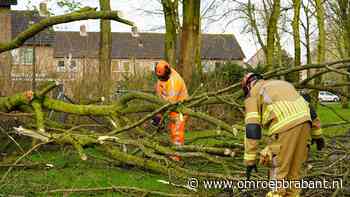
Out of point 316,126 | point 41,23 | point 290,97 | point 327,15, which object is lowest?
point 316,126

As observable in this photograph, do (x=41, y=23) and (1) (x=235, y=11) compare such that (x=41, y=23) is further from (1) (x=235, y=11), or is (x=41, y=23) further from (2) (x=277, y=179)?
(1) (x=235, y=11)

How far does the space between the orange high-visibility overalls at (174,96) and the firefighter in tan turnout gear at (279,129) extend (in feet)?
9.55

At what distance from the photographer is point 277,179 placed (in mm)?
4527

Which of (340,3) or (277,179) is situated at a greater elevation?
(340,3)

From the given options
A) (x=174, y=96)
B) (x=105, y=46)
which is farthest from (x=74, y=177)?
(x=105, y=46)

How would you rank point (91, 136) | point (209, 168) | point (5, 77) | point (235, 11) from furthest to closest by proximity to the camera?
point (235, 11) → point (5, 77) → point (209, 168) → point (91, 136)

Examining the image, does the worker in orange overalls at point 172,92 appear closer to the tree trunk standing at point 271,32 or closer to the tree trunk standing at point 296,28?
the tree trunk standing at point 271,32

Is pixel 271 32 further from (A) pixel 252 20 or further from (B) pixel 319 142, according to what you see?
(B) pixel 319 142

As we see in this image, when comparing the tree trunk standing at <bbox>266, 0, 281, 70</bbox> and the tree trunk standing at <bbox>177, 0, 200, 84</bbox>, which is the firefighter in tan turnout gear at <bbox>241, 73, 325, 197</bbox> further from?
the tree trunk standing at <bbox>266, 0, 281, 70</bbox>

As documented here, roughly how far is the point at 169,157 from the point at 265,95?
2137mm

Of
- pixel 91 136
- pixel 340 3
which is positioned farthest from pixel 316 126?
pixel 340 3

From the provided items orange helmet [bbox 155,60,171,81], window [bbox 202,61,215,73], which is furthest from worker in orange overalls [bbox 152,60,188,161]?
window [bbox 202,61,215,73]

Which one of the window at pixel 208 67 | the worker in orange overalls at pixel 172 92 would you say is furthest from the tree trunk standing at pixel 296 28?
the worker in orange overalls at pixel 172 92

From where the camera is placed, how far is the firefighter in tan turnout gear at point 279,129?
445cm
